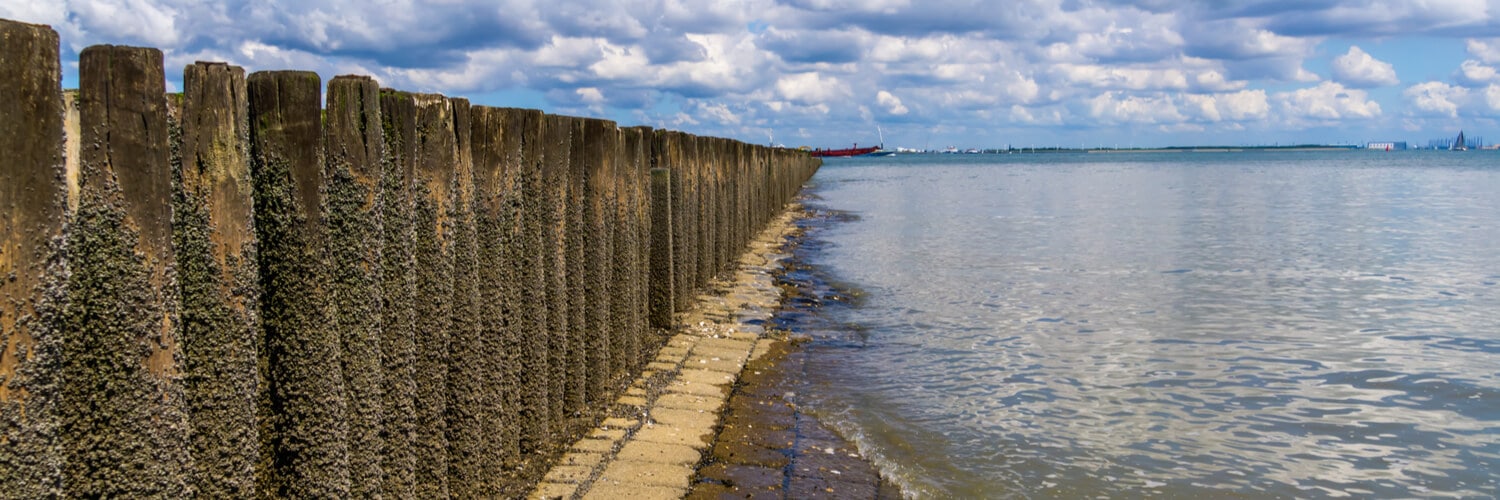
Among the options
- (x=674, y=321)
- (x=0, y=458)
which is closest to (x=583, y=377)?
(x=674, y=321)

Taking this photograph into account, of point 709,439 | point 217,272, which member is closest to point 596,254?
point 709,439

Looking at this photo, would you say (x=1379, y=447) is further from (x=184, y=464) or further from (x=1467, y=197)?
(x=1467, y=197)

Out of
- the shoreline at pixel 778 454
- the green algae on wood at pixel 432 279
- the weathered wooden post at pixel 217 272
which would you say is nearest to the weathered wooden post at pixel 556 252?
the shoreline at pixel 778 454

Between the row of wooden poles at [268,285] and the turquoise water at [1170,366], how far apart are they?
264 cm

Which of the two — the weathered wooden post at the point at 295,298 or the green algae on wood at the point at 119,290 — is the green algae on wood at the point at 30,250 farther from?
A: the weathered wooden post at the point at 295,298

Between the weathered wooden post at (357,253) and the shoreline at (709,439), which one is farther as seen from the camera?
the shoreline at (709,439)

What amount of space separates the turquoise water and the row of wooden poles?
2.64 metres

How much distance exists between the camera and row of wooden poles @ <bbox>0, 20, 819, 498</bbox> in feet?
8.50

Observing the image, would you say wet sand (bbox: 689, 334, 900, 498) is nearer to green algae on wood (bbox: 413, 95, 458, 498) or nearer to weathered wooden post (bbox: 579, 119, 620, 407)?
weathered wooden post (bbox: 579, 119, 620, 407)

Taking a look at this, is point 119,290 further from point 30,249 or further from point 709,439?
point 709,439

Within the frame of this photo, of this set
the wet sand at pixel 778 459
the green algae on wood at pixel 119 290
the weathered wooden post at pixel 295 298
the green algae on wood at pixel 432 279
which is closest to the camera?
the green algae on wood at pixel 119 290

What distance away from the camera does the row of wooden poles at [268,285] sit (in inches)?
102

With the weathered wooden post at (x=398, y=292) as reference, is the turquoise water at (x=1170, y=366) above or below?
below

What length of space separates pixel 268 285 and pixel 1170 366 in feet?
26.1
